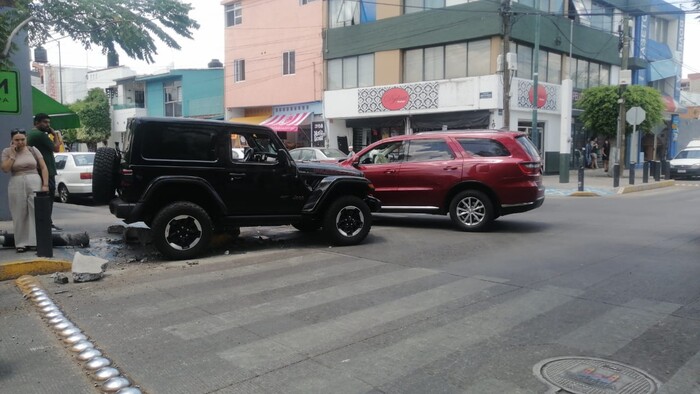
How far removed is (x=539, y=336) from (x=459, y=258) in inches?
129

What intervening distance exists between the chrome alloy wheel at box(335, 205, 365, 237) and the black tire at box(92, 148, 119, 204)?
3.41 metres

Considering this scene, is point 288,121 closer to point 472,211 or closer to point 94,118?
point 94,118

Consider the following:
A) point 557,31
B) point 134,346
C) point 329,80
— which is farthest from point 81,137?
point 134,346

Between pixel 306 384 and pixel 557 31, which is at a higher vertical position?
pixel 557 31

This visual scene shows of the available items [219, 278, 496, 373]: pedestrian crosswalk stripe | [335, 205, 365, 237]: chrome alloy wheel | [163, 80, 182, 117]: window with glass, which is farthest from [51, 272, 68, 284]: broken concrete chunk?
[163, 80, 182, 117]: window with glass

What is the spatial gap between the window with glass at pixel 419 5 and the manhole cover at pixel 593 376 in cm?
2523

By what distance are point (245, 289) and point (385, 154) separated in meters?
5.64

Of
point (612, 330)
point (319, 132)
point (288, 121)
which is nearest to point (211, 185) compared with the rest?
point (612, 330)

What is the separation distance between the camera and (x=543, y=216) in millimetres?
12734

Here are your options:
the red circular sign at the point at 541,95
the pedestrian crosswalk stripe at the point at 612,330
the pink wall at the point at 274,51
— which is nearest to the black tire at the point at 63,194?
the pedestrian crosswalk stripe at the point at 612,330

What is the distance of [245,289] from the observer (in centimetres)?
634

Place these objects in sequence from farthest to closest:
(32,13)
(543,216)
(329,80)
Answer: (329,80)
(543,216)
(32,13)

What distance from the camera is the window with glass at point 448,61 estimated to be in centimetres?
2565

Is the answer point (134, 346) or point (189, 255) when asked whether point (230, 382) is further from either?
point (189, 255)
